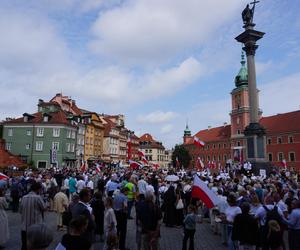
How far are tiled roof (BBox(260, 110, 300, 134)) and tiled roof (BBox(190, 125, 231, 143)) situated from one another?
1637cm

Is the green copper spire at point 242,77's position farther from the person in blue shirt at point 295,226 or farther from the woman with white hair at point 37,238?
the woman with white hair at point 37,238

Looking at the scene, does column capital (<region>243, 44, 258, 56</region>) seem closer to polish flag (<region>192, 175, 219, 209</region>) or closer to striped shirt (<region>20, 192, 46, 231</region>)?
polish flag (<region>192, 175, 219, 209</region>)

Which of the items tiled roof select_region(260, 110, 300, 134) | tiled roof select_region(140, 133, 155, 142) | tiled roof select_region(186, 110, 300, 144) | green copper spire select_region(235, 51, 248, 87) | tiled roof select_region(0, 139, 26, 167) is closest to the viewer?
tiled roof select_region(0, 139, 26, 167)

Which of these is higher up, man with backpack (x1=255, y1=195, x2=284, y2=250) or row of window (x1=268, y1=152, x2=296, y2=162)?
row of window (x1=268, y1=152, x2=296, y2=162)

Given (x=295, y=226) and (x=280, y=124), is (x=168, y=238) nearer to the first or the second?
(x=295, y=226)

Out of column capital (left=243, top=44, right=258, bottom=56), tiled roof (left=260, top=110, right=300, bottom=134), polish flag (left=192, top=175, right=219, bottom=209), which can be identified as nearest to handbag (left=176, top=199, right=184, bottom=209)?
polish flag (left=192, top=175, right=219, bottom=209)

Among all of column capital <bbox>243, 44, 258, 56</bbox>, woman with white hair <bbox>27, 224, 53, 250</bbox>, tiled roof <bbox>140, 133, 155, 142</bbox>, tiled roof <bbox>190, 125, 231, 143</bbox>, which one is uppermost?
tiled roof <bbox>140, 133, 155, 142</bbox>

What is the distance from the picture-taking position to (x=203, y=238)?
11453 mm

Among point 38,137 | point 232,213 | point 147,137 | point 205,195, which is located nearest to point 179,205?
point 205,195

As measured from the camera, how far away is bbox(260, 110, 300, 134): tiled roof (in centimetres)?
7850

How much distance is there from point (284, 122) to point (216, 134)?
103ft

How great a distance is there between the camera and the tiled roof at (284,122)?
7850 cm

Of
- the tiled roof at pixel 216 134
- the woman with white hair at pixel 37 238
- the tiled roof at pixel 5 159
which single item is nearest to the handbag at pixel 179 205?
the woman with white hair at pixel 37 238

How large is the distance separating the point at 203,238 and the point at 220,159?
311 ft
